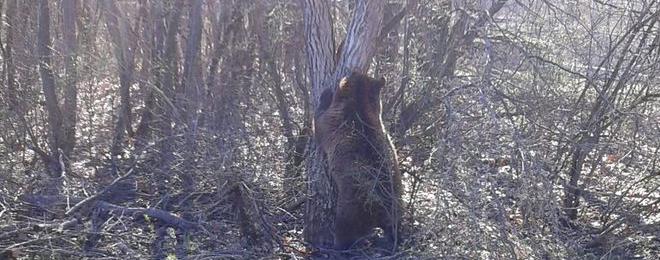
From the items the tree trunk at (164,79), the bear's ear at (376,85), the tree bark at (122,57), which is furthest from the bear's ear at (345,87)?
the tree bark at (122,57)

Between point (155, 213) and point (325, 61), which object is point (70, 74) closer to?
point (155, 213)

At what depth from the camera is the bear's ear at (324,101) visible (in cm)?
787

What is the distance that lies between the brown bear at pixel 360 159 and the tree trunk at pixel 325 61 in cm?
19

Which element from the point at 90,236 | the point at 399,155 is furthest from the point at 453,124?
the point at 90,236

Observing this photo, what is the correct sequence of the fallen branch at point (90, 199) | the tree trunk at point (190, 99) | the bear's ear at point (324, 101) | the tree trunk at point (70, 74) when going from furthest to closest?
1. the tree trunk at point (70, 74)
2. the tree trunk at point (190, 99)
3. the fallen branch at point (90, 199)
4. the bear's ear at point (324, 101)

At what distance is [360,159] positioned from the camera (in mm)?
7602

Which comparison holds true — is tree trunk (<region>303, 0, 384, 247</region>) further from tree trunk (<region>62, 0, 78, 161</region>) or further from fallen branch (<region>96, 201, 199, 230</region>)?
tree trunk (<region>62, 0, 78, 161</region>)

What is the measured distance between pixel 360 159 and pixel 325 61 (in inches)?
42.4

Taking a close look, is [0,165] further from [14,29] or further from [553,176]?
[553,176]

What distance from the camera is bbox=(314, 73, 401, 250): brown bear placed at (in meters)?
7.59

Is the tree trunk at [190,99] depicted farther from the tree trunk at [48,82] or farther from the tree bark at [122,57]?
the tree trunk at [48,82]

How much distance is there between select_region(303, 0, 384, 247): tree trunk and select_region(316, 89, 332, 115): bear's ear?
103 millimetres

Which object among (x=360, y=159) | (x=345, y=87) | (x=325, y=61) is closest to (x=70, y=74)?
(x=325, y=61)

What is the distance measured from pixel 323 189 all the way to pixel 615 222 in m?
2.82
